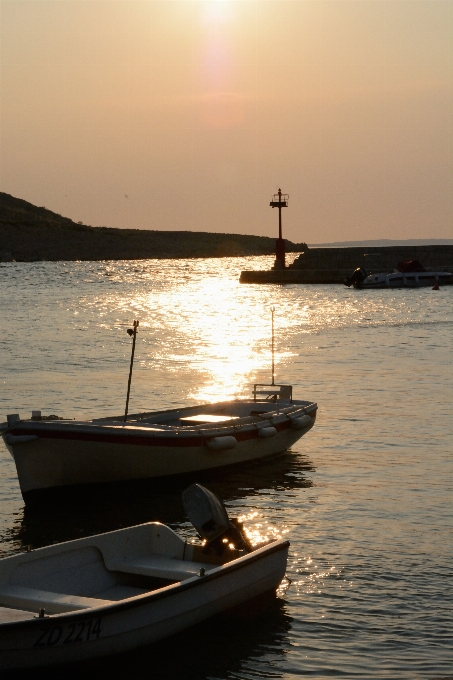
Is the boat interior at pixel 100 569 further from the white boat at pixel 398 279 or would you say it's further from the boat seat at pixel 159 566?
the white boat at pixel 398 279

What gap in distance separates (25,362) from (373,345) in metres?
15.0

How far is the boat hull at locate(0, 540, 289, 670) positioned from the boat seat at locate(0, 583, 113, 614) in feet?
1.10

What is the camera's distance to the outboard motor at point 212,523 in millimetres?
10992

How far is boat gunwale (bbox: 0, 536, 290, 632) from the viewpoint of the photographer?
28.3ft

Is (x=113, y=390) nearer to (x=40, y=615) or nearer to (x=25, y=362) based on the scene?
(x=25, y=362)

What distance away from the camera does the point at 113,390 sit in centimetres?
2852

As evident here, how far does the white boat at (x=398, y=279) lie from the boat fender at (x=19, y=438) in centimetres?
7786

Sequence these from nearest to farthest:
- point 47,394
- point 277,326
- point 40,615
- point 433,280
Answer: point 40,615, point 47,394, point 277,326, point 433,280

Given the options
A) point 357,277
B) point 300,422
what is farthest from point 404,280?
point 300,422

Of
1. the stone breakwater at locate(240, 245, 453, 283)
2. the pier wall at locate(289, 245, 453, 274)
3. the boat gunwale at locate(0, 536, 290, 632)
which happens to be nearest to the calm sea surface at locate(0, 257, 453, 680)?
the boat gunwale at locate(0, 536, 290, 632)

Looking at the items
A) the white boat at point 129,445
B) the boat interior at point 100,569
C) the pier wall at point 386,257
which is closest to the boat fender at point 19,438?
the white boat at point 129,445

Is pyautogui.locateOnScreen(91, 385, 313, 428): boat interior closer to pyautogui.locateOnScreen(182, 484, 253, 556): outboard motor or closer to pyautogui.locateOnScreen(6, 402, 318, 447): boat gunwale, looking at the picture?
pyautogui.locateOnScreen(6, 402, 318, 447): boat gunwale

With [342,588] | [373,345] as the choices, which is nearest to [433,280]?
[373,345]

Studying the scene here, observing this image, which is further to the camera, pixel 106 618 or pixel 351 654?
pixel 351 654
